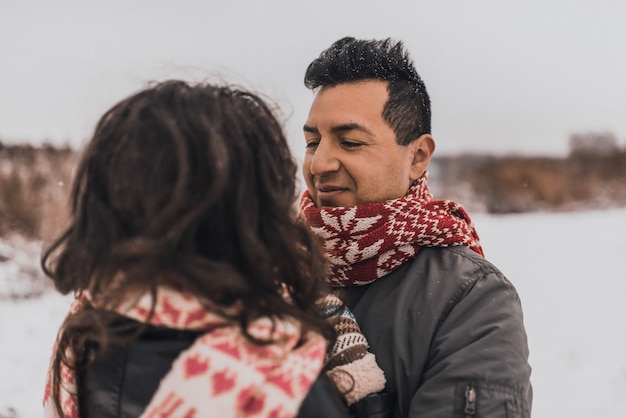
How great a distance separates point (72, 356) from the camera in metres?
1.18

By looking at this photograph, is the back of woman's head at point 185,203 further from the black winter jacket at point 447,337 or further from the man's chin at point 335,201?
the man's chin at point 335,201

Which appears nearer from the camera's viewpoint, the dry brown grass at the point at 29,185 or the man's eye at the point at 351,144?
the man's eye at the point at 351,144

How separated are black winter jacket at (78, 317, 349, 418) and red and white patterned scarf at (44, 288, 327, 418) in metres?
0.03

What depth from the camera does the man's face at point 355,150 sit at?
1.92m

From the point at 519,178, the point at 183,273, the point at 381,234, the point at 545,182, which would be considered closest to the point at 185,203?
the point at 183,273

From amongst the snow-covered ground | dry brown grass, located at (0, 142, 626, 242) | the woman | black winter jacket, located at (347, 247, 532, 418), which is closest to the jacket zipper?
black winter jacket, located at (347, 247, 532, 418)

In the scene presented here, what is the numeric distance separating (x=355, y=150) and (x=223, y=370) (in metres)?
1.05

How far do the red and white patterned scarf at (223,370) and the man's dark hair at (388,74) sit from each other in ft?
3.53

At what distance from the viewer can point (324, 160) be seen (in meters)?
1.92

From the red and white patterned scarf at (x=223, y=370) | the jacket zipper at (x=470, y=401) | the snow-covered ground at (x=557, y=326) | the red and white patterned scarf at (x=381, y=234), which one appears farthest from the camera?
the snow-covered ground at (x=557, y=326)

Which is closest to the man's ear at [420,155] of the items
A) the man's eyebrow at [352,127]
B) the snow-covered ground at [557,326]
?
the man's eyebrow at [352,127]

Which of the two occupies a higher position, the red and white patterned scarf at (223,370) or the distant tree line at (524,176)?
the red and white patterned scarf at (223,370)

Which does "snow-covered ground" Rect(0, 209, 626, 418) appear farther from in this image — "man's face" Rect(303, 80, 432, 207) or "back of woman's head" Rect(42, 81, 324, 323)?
"back of woman's head" Rect(42, 81, 324, 323)

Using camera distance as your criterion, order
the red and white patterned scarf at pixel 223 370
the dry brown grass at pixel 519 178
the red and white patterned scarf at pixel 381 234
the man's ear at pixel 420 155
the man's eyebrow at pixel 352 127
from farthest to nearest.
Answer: the dry brown grass at pixel 519 178 → the man's ear at pixel 420 155 → the man's eyebrow at pixel 352 127 → the red and white patterned scarf at pixel 381 234 → the red and white patterned scarf at pixel 223 370
